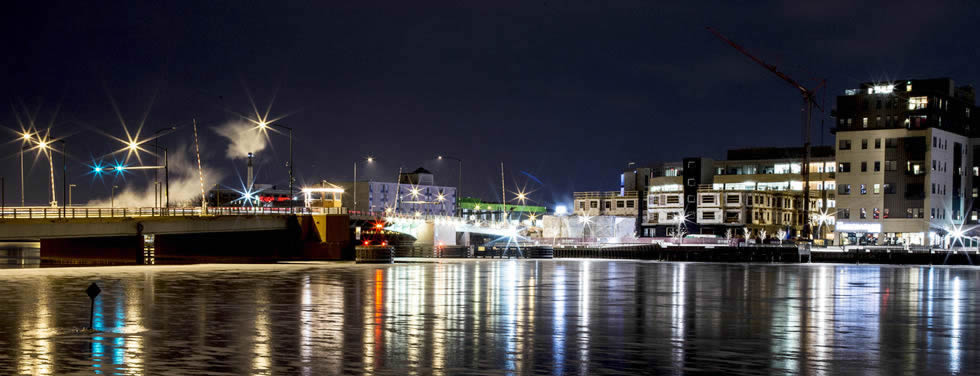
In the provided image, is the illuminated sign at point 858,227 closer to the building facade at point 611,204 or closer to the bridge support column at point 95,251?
the building facade at point 611,204

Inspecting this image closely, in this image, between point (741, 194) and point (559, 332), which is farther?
point (741, 194)

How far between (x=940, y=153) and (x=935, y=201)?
669cm

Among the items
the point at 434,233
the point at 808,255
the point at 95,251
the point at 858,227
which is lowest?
the point at 808,255

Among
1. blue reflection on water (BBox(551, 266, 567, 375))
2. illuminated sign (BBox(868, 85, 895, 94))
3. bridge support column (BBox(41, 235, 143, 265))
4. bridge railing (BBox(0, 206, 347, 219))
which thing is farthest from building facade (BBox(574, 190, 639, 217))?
blue reflection on water (BBox(551, 266, 567, 375))

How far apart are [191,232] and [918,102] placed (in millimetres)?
98051

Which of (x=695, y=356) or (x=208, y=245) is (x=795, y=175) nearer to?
(x=208, y=245)

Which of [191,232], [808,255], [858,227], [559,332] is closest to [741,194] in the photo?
[858,227]

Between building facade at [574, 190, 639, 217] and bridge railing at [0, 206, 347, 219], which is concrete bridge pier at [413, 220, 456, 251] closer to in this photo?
bridge railing at [0, 206, 347, 219]

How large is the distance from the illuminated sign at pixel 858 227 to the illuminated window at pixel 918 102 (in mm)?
17016

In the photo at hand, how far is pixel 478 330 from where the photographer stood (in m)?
28.1

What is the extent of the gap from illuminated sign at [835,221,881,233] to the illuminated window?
1702 cm

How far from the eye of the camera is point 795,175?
17800cm

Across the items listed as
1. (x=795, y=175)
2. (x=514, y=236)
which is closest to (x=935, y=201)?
(x=795, y=175)

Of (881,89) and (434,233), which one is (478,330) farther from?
(881,89)
